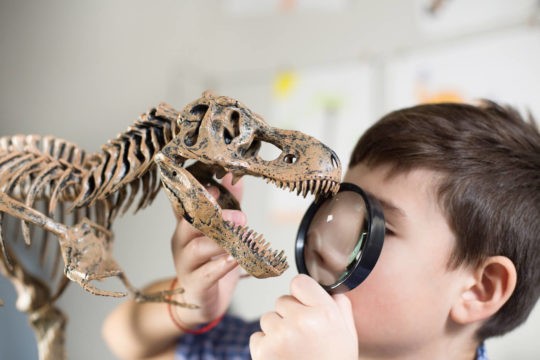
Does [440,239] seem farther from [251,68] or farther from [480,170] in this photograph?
[251,68]

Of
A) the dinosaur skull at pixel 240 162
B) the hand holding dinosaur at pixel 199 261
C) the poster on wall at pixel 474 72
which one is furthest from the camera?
the poster on wall at pixel 474 72

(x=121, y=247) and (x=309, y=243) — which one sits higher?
(x=309, y=243)

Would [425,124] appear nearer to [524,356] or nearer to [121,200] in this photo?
[121,200]

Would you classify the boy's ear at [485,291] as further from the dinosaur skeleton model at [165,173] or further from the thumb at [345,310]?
the dinosaur skeleton model at [165,173]

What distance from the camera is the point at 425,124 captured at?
70 centimetres

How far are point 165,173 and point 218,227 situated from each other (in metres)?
0.08

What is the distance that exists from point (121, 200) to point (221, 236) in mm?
168

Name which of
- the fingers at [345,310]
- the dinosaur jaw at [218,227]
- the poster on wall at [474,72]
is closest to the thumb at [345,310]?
the fingers at [345,310]

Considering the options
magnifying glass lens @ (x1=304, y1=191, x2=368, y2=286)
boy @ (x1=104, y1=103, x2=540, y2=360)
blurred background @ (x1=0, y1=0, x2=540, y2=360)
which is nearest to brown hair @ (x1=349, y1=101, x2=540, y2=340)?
boy @ (x1=104, y1=103, x2=540, y2=360)

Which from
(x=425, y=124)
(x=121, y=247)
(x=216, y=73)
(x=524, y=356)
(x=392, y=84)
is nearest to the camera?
(x=425, y=124)

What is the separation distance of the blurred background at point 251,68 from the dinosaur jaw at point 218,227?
2.90 ft

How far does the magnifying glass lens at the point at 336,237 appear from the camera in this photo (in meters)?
0.57

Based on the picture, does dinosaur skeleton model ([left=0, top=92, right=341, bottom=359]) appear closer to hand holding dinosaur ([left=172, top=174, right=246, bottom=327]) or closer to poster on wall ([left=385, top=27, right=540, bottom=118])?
hand holding dinosaur ([left=172, top=174, right=246, bottom=327])

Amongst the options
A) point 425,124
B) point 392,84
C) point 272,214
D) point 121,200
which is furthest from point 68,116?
point 425,124
